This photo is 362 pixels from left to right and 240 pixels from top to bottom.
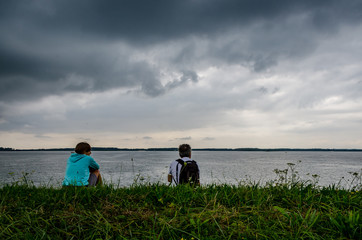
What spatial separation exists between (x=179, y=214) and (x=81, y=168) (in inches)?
156

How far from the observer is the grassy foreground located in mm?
2615

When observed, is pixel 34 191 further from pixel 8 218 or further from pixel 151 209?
pixel 151 209

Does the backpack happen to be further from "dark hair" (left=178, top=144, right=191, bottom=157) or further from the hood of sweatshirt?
the hood of sweatshirt

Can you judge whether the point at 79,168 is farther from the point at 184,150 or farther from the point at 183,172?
the point at 184,150

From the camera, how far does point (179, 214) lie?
312 cm

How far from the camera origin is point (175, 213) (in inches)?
121

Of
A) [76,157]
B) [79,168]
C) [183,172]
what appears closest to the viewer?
[79,168]

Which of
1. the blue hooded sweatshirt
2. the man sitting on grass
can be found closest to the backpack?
the man sitting on grass

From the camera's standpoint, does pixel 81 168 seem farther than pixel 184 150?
No

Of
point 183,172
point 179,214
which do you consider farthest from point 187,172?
point 179,214

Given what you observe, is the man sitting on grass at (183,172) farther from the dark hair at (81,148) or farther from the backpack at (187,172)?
the dark hair at (81,148)

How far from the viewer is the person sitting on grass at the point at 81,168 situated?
6.03 m

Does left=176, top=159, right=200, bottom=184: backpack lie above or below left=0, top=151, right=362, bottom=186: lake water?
above

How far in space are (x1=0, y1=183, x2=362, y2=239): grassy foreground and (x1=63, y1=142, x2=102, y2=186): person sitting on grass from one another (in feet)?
6.03
